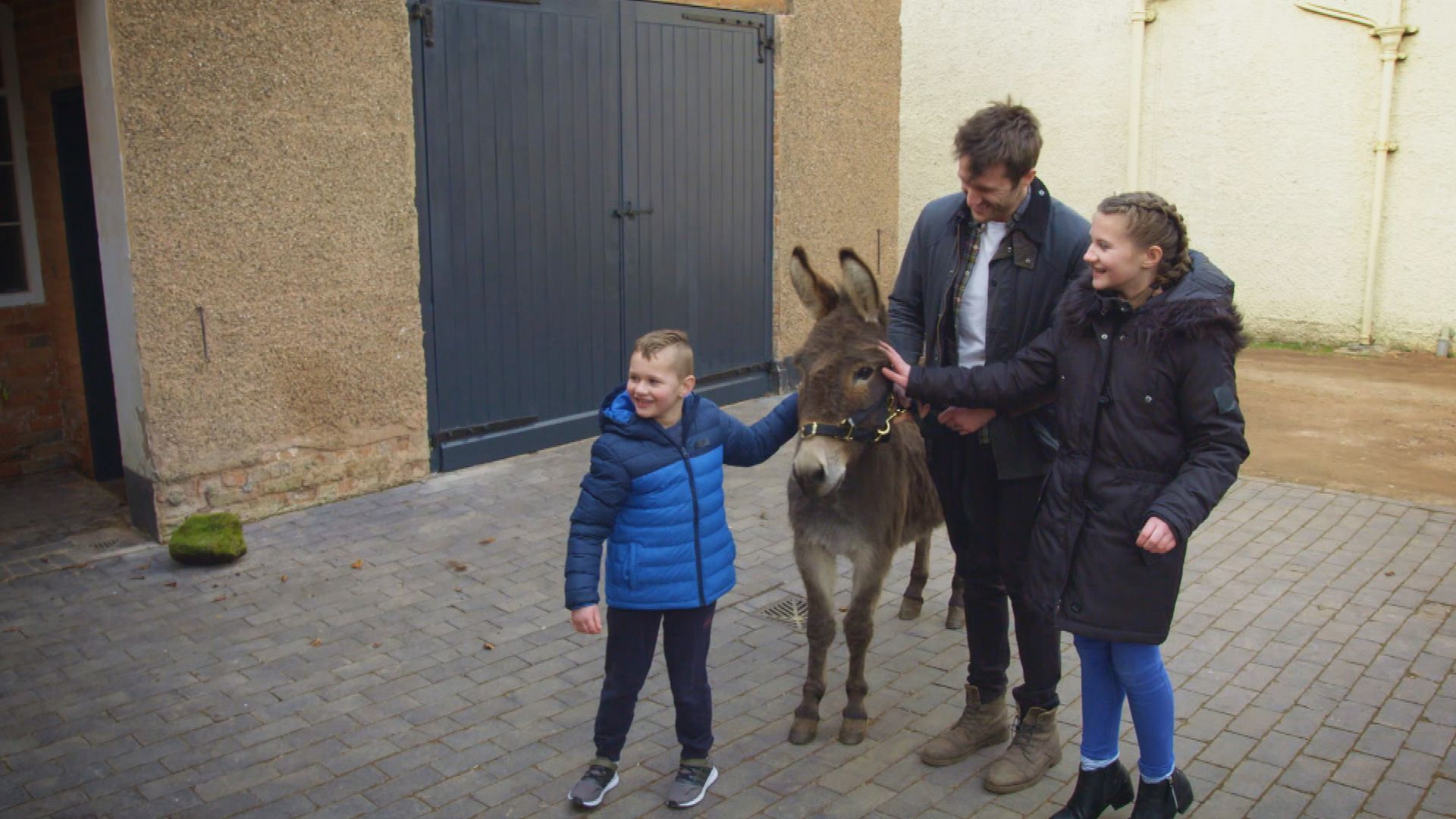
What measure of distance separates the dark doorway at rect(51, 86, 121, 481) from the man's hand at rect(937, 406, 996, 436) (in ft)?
17.9

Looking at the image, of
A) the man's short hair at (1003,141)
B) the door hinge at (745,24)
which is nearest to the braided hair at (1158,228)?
the man's short hair at (1003,141)

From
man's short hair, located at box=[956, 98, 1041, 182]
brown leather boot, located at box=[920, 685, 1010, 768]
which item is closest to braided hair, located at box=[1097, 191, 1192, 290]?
man's short hair, located at box=[956, 98, 1041, 182]

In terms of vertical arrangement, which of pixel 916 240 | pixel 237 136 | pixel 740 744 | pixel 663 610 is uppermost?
pixel 237 136

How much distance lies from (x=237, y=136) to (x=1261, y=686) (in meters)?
5.72

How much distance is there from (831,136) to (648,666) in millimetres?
7443

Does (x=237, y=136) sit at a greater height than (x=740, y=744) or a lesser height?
greater

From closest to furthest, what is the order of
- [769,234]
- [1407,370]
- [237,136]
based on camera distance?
[237,136] < [769,234] < [1407,370]

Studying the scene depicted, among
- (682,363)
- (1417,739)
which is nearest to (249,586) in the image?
(682,363)

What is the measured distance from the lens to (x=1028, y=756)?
4098 mm

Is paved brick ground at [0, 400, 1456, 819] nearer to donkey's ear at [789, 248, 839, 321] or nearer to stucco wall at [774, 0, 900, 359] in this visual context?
donkey's ear at [789, 248, 839, 321]

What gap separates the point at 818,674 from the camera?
4422mm

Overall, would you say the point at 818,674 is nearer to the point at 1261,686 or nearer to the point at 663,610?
the point at 663,610

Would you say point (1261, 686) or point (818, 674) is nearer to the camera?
point (818, 674)

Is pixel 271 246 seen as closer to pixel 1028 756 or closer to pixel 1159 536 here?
pixel 1028 756
